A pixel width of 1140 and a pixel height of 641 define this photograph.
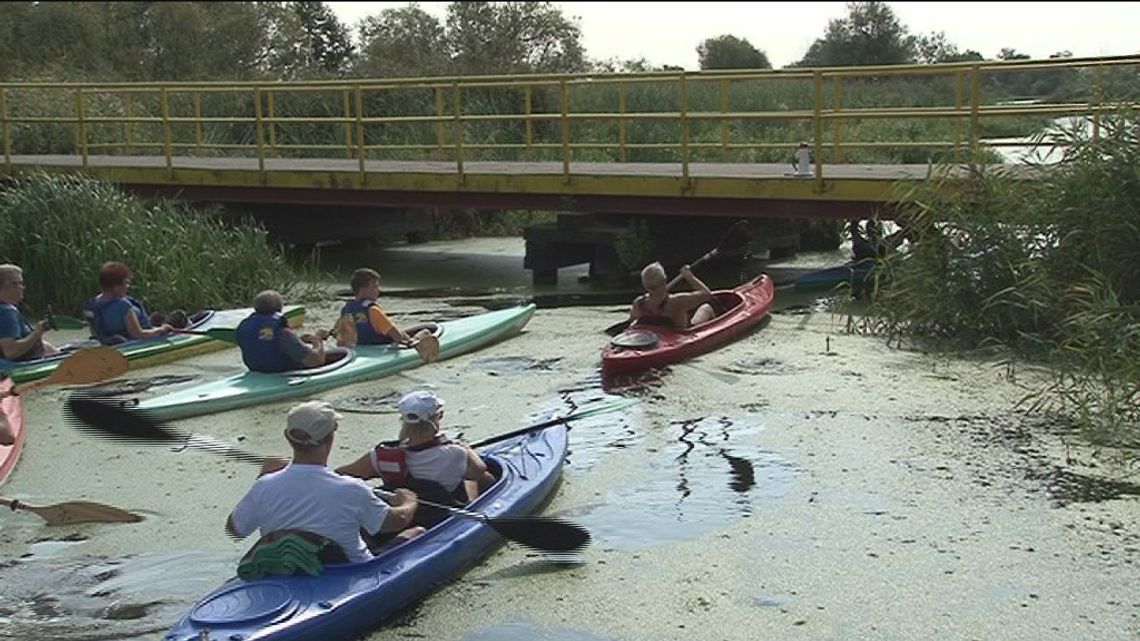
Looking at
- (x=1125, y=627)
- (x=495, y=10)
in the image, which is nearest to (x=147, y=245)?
(x=1125, y=627)

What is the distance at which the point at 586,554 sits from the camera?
6.46m

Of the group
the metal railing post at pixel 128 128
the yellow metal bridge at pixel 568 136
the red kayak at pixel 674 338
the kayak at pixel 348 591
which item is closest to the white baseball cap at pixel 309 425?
the kayak at pixel 348 591

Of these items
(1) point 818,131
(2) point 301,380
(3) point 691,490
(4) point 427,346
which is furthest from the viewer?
(1) point 818,131

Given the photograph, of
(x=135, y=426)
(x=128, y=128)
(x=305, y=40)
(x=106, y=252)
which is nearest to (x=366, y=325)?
(x=135, y=426)

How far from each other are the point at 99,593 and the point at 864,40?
35514mm

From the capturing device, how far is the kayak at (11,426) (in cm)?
793

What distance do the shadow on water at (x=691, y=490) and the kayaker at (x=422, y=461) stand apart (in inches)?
30.1

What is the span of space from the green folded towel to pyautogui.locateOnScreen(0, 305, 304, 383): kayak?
5.11 meters

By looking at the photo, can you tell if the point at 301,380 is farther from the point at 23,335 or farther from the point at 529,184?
the point at 529,184

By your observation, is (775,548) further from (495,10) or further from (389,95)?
(495,10)

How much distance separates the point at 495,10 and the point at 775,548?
26590 millimetres

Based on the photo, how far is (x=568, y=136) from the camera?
1580cm

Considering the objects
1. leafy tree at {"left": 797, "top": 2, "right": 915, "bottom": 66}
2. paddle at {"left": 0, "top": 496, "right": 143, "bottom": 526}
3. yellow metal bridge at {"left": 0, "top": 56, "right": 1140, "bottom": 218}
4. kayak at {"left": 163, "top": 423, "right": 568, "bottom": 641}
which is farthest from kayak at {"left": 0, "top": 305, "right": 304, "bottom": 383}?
leafy tree at {"left": 797, "top": 2, "right": 915, "bottom": 66}

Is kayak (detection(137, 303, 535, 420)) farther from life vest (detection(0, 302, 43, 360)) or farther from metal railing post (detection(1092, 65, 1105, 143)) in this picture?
metal railing post (detection(1092, 65, 1105, 143))
